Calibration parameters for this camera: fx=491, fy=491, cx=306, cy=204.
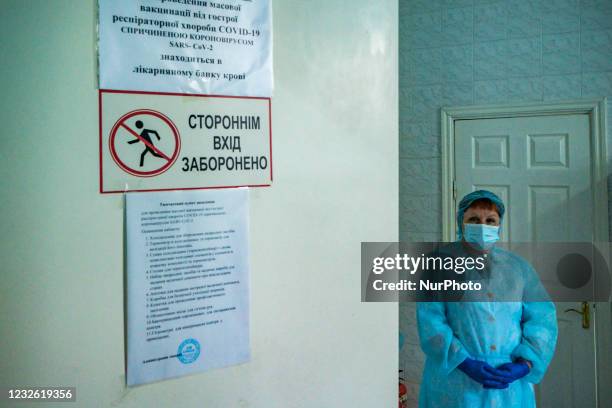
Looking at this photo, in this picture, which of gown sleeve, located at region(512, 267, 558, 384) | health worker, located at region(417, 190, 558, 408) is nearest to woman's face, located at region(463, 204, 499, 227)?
health worker, located at region(417, 190, 558, 408)

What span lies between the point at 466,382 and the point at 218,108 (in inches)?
74.4

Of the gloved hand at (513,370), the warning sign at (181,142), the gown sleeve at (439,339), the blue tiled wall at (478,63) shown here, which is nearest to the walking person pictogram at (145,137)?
the warning sign at (181,142)

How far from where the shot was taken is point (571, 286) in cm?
281

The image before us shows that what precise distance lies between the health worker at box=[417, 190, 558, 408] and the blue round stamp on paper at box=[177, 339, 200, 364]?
5.37ft

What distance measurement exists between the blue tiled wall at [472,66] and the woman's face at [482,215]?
0.81 m

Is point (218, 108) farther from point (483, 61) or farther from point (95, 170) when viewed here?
point (483, 61)

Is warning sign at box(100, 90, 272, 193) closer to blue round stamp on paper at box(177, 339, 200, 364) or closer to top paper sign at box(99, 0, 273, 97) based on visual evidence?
top paper sign at box(99, 0, 273, 97)

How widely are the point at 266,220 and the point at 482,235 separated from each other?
65.5 inches

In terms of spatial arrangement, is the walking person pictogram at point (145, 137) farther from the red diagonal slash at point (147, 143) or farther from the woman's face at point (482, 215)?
the woman's face at point (482, 215)

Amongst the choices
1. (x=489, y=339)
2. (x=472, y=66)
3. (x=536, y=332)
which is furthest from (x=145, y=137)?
(x=472, y=66)

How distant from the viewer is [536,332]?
7.04ft

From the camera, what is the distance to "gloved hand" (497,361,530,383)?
2055 mm

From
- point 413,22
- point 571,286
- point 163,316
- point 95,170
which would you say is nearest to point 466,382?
point 571,286

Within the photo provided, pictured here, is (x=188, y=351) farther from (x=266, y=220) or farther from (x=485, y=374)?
(x=485, y=374)
